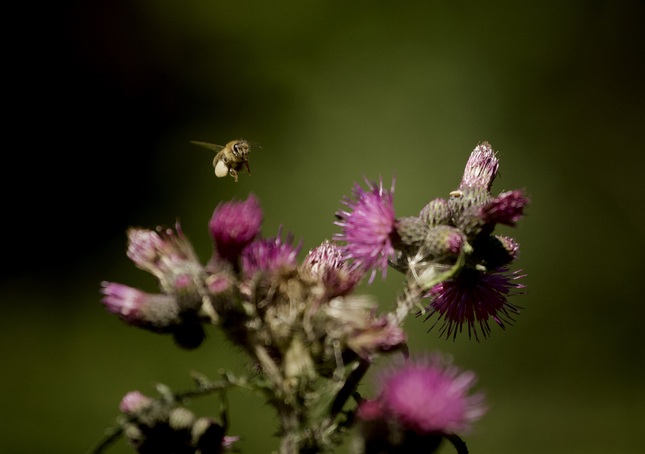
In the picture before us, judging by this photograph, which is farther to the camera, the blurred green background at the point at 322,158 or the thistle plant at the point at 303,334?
the blurred green background at the point at 322,158

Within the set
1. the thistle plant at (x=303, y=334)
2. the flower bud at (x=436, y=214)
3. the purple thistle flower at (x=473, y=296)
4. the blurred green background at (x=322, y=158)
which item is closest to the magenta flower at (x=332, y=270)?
the thistle plant at (x=303, y=334)

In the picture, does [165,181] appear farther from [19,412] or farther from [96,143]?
[19,412]

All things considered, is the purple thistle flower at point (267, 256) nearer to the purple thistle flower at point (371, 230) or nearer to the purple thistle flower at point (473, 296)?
the purple thistle flower at point (371, 230)

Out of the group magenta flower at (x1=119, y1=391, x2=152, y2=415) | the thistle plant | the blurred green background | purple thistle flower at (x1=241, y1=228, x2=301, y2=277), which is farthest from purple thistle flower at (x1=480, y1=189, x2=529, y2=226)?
the blurred green background

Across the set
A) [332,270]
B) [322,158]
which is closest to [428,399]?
[332,270]

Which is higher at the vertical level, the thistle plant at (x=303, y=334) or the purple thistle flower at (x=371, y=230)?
the purple thistle flower at (x=371, y=230)

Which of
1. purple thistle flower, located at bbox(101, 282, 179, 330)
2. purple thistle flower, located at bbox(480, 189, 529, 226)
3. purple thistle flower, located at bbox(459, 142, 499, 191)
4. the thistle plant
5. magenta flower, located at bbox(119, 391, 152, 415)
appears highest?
purple thistle flower, located at bbox(459, 142, 499, 191)

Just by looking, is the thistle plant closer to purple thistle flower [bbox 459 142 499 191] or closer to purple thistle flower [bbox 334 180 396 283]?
purple thistle flower [bbox 334 180 396 283]

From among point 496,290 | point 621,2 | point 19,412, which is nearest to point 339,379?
point 496,290
